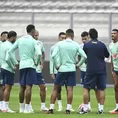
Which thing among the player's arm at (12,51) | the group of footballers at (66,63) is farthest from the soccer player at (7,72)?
the player's arm at (12,51)

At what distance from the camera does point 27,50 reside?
56.0 feet

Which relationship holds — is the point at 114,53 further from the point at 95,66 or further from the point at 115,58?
the point at 95,66

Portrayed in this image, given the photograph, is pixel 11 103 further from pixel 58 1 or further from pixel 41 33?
pixel 58 1

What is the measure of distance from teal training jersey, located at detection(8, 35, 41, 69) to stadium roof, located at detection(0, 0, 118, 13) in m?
29.4

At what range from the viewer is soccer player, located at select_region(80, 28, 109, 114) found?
17.1 m

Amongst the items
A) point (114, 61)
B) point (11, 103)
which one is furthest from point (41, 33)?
point (114, 61)

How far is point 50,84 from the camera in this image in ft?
115

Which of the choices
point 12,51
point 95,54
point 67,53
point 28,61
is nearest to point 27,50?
point 28,61

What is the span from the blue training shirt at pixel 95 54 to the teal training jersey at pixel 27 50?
129 cm

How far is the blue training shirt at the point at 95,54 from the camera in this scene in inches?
674

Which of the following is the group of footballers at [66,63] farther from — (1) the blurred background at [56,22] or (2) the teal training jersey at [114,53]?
(1) the blurred background at [56,22]

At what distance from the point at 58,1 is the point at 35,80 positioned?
31.1 m

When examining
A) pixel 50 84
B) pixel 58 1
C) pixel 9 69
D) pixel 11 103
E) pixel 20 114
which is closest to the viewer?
pixel 20 114

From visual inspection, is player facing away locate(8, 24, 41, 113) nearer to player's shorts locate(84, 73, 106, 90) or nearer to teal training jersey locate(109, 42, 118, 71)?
player's shorts locate(84, 73, 106, 90)
